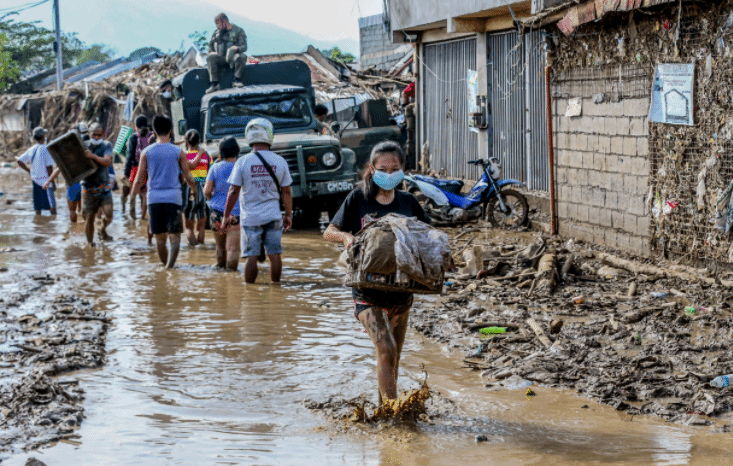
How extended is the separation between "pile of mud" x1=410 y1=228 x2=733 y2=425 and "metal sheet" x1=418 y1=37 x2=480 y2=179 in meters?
7.00

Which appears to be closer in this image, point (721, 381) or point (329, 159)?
point (721, 381)

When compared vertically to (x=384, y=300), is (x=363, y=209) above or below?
above

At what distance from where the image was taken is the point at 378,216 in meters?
4.95

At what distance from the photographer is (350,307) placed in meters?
8.34

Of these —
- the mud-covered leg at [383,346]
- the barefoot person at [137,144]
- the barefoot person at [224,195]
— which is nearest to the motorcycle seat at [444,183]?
the barefoot person at [137,144]

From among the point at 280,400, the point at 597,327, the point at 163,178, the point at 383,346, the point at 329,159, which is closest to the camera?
the point at 383,346

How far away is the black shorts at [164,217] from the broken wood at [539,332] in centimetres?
454

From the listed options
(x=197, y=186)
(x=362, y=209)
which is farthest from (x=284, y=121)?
(x=362, y=209)

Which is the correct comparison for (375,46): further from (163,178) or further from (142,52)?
(163,178)

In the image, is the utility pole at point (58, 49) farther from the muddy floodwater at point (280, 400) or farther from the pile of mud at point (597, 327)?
the pile of mud at point (597, 327)

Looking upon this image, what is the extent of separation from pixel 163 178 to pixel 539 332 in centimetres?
495

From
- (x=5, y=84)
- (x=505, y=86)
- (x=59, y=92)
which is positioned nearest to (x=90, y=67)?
(x=5, y=84)

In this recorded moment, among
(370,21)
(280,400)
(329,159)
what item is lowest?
(280,400)

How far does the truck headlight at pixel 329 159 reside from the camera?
13359mm
